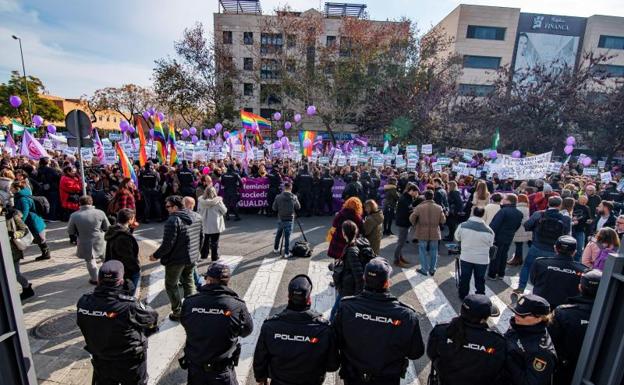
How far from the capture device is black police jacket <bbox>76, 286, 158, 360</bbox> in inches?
122

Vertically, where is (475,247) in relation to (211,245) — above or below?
above

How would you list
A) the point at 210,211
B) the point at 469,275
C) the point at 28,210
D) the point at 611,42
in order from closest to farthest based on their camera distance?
1. the point at 469,275
2. the point at 28,210
3. the point at 210,211
4. the point at 611,42

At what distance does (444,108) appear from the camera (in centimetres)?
2681

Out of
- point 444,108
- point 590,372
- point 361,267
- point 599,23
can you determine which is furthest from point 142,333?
point 599,23

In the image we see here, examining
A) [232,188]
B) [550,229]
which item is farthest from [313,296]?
[232,188]

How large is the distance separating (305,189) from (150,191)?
5.23 m

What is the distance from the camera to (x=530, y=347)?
106 inches

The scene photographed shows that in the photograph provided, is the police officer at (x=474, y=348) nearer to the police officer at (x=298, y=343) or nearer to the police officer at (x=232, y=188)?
the police officer at (x=298, y=343)

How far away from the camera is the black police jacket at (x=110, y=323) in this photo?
3.09 m

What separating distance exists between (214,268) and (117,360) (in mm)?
1277

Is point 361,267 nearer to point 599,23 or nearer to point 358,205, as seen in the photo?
point 358,205

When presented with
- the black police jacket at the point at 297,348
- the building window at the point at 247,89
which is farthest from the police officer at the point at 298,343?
the building window at the point at 247,89

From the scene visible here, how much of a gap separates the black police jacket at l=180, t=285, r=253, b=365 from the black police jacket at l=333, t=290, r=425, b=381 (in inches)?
40.6

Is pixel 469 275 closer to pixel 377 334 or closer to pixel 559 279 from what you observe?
pixel 559 279
